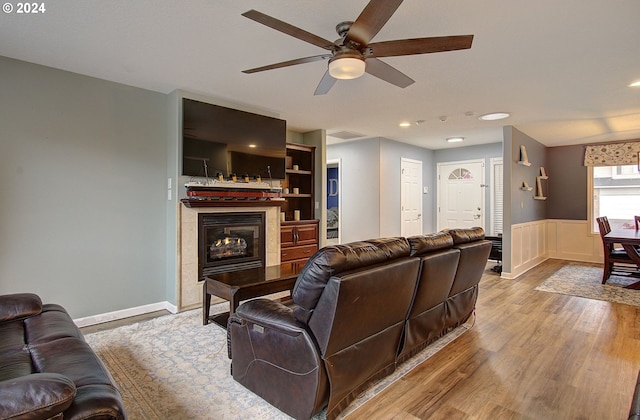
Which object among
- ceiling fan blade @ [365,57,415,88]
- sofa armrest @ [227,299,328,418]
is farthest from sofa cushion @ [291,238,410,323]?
ceiling fan blade @ [365,57,415,88]

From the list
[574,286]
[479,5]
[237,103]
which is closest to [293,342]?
[479,5]

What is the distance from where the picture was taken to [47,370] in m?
1.50

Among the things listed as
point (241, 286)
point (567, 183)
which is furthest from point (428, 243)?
point (567, 183)

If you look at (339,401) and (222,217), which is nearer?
(339,401)

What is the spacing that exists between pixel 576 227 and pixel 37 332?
8483 millimetres

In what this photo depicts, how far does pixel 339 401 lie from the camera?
1.89m

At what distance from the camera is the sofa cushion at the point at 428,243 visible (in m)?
2.27

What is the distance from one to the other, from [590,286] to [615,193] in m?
3.15

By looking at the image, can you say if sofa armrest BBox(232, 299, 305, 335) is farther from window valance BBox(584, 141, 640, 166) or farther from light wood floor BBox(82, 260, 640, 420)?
window valance BBox(584, 141, 640, 166)

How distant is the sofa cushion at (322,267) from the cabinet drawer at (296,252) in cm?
338

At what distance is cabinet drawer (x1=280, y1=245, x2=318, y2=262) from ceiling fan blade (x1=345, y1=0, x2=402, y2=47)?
11.9 feet

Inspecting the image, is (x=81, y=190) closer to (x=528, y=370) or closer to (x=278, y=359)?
(x=278, y=359)

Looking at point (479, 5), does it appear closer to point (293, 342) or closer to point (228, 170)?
point (293, 342)

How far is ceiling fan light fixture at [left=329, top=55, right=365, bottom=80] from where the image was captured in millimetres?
2080
